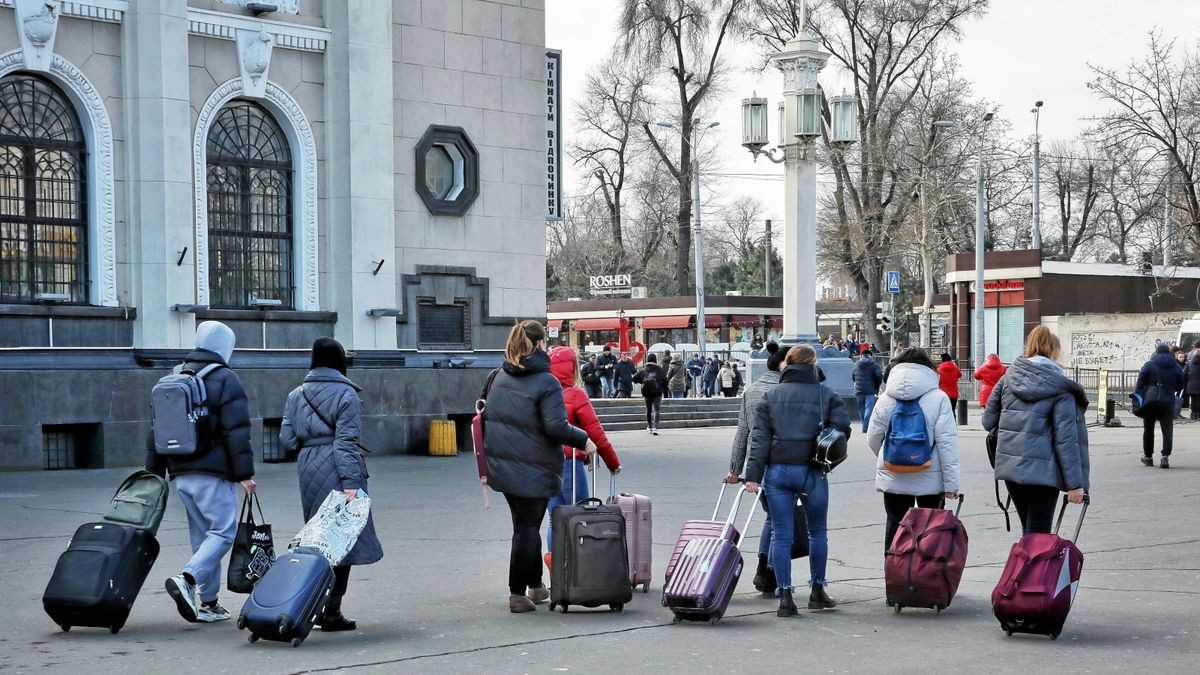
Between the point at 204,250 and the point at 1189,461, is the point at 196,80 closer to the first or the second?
the point at 204,250

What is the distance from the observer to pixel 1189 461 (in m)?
19.5

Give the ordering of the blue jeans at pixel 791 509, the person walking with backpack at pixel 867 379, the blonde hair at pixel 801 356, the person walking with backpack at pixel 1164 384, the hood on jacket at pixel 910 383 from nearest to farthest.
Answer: the blue jeans at pixel 791 509 → the blonde hair at pixel 801 356 → the hood on jacket at pixel 910 383 → the person walking with backpack at pixel 1164 384 → the person walking with backpack at pixel 867 379

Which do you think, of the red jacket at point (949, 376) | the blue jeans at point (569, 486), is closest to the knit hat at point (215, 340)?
the blue jeans at point (569, 486)

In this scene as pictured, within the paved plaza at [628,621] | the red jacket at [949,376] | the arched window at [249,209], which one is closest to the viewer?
the paved plaza at [628,621]

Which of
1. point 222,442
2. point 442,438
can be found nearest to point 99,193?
point 442,438

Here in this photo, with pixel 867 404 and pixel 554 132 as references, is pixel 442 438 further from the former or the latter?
pixel 867 404

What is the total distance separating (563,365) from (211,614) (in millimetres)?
2546

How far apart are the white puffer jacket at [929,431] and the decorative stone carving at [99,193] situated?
1322cm

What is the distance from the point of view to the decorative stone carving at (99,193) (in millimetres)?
19250

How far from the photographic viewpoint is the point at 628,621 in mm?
8312

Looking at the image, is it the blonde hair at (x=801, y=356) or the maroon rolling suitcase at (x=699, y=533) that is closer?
the maroon rolling suitcase at (x=699, y=533)

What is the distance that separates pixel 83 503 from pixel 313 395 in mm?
7654

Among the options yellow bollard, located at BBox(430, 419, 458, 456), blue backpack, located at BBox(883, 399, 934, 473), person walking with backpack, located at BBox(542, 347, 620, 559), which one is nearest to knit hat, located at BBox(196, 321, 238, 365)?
person walking with backpack, located at BBox(542, 347, 620, 559)

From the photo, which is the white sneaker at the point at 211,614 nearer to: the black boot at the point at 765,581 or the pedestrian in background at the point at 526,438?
the pedestrian in background at the point at 526,438
